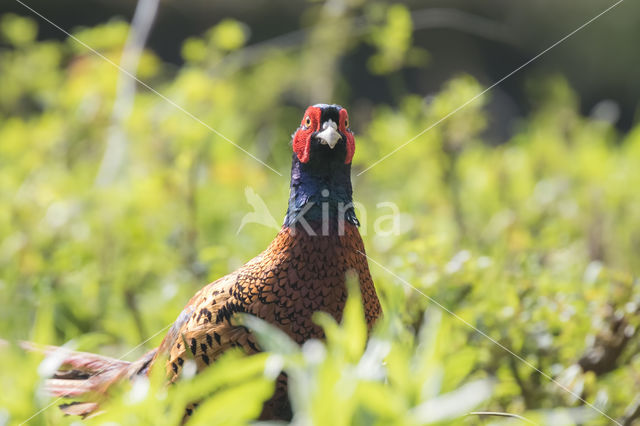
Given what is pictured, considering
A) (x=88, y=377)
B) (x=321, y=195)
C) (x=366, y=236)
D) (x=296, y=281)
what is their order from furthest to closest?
(x=366, y=236)
(x=88, y=377)
(x=321, y=195)
(x=296, y=281)

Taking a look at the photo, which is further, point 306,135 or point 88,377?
point 88,377

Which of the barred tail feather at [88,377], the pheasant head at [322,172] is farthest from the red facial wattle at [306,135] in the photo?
the barred tail feather at [88,377]

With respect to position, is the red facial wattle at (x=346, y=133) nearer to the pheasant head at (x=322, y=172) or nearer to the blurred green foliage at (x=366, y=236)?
the pheasant head at (x=322, y=172)

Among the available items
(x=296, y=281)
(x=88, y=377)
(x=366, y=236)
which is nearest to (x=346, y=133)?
(x=296, y=281)

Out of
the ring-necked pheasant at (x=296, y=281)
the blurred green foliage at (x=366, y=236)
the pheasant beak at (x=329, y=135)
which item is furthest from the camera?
the pheasant beak at (x=329, y=135)

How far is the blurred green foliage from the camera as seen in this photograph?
86 centimetres

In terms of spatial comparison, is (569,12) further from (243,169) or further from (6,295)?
(6,295)

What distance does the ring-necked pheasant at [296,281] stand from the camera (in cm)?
137

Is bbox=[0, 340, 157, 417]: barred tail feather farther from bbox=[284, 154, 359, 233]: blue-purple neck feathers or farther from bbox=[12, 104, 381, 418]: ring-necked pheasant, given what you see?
bbox=[284, 154, 359, 233]: blue-purple neck feathers

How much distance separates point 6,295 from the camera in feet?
7.80

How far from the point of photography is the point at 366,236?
2547mm

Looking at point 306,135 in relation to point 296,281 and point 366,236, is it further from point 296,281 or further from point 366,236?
point 366,236

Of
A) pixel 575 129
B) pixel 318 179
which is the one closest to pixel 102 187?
pixel 318 179

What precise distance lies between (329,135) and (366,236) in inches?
43.6
